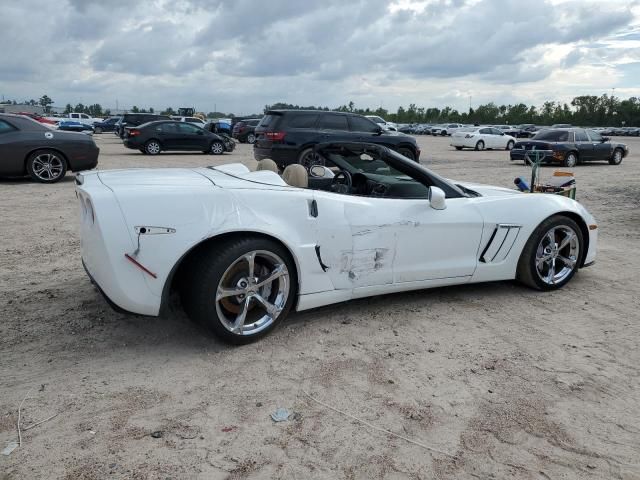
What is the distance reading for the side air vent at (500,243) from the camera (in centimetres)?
438

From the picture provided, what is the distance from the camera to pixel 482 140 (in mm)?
28922

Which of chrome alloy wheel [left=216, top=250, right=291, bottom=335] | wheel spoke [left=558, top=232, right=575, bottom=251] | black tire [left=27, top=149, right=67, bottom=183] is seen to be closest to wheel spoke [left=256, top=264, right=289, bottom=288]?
chrome alloy wheel [left=216, top=250, right=291, bottom=335]

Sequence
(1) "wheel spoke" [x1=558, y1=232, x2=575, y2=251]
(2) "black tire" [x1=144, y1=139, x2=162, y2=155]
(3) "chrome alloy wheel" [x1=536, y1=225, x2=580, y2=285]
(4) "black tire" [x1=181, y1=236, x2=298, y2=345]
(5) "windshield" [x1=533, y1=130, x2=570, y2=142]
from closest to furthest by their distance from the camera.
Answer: (4) "black tire" [x1=181, y1=236, x2=298, y2=345], (3) "chrome alloy wheel" [x1=536, y1=225, x2=580, y2=285], (1) "wheel spoke" [x1=558, y1=232, x2=575, y2=251], (5) "windshield" [x1=533, y1=130, x2=570, y2=142], (2) "black tire" [x1=144, y1=139, x2=162, y2=155]

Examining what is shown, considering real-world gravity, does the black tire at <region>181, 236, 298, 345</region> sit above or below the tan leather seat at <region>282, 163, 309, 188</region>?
below

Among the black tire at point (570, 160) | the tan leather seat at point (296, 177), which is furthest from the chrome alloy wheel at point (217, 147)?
the tan leather seat at point (296, 177)

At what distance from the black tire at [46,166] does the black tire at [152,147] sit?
10.1 m

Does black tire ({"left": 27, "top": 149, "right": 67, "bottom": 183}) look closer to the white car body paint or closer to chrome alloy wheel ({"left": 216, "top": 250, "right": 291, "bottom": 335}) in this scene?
the white car body paint

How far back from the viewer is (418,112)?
11512 cm

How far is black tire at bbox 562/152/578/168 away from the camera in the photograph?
18.4m

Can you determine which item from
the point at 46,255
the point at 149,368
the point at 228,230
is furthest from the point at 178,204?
the point at 46,255

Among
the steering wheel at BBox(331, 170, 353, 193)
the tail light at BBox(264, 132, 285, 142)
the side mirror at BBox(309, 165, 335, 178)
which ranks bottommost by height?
the steering wheel at BBox(331, 170, 353, 193)

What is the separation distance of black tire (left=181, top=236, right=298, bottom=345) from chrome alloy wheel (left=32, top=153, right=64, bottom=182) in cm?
921

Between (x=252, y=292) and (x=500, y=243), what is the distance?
2147mm

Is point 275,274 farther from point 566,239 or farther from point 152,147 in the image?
point 152,147
